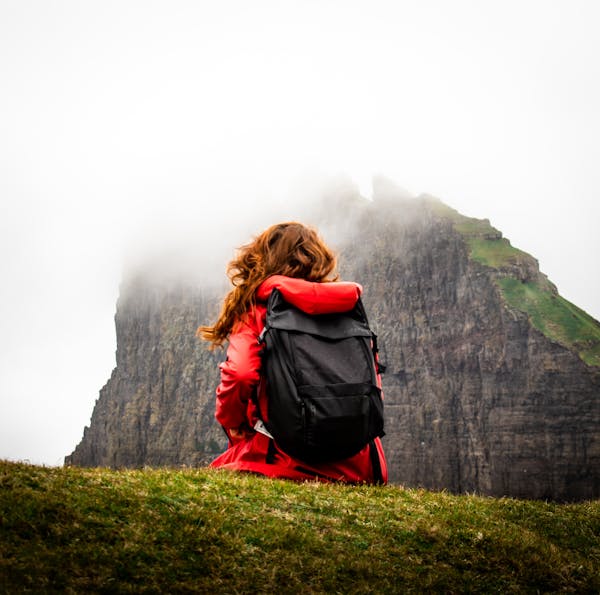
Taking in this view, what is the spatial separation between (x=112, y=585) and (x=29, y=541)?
3.38 ft

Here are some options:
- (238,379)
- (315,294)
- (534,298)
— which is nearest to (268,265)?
(315,294)

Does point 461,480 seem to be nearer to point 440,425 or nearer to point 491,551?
point 440,425

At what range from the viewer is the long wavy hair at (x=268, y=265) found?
990 centimetres

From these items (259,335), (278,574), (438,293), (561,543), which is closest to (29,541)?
(278,574)

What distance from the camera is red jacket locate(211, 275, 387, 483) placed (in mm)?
8984

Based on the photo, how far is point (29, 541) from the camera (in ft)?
19.1

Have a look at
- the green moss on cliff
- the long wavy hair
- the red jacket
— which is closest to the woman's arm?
the red jacket

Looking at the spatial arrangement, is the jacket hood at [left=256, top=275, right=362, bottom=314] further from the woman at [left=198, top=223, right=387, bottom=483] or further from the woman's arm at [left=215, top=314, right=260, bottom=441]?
the woman's arm at [left=215, top=314, right=260, bottom=441]

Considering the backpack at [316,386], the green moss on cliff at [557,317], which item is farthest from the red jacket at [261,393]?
the green moss on cliff at [557,317]

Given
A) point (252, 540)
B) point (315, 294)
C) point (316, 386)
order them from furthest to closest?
point (315, 294), point (316, 386), point (252, 540)

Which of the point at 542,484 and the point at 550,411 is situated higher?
the point at 550,411

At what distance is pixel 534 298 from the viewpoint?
172 m

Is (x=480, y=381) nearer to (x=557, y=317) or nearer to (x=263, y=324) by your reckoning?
(x=557, y=317)

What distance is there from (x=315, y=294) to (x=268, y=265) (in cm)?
142
